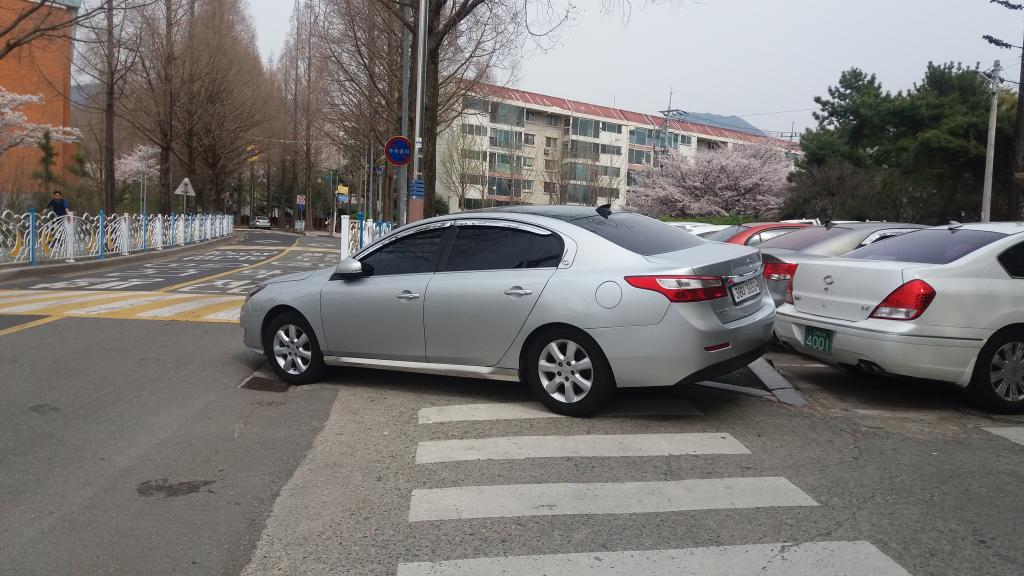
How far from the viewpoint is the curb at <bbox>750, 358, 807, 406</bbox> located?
6.43 meters

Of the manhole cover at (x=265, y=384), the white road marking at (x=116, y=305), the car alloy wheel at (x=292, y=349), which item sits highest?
the car alloy wheel at (x=292, y=349)

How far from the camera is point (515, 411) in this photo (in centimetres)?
593

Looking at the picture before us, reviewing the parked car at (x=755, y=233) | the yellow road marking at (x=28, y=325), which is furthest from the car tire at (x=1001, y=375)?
the yellow road marking at (x=28, y=325)

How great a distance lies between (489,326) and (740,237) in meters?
7.02

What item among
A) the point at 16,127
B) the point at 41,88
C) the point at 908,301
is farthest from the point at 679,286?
the point at 41,88

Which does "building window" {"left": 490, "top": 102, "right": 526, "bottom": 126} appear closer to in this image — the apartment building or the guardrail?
the apartment building

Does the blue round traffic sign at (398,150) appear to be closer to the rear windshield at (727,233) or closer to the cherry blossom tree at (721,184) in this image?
the rear windshield at (727,233)

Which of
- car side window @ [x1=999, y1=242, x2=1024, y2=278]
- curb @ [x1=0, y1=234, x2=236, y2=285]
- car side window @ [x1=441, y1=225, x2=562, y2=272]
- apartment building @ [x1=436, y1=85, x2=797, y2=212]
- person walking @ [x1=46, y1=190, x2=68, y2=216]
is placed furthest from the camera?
apartment building @ [x1=436, y1=85, x2=797, y2=212]

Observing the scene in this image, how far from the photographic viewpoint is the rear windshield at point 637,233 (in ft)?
19.1

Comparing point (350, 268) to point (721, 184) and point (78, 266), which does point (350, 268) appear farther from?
point (721, 184)

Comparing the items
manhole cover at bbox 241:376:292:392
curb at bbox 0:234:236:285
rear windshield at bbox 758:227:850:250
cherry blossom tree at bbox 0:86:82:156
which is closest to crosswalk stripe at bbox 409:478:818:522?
manhole cover at bbox 241:376:292:392

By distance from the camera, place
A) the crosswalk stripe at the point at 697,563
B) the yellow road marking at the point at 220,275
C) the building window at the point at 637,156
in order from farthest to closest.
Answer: the building window at the point at 637,156
the yellow road marking at the point at 220,275
the crosswalk stripe at the point at 697,563

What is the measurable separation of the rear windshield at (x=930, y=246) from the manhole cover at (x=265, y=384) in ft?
16.7

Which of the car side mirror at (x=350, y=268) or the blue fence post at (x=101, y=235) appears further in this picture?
the blue fence post at (x=101, y=235)
